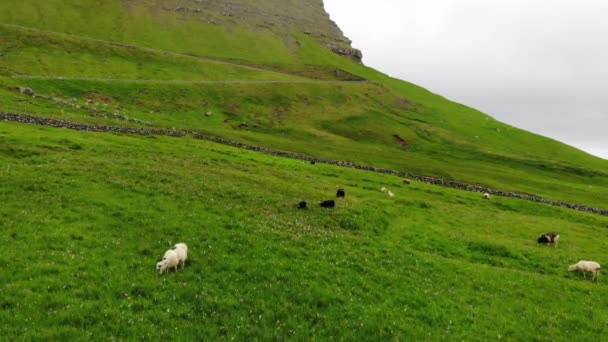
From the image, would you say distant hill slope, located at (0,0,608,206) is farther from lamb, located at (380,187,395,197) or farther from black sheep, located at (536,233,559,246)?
black sheep, located at (536,233,559,246)

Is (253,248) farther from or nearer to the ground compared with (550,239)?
nearer to the ground

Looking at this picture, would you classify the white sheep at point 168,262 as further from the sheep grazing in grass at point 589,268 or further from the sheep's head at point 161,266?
the sheep grazing in grass at point 589,268

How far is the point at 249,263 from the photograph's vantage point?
63.9 feet

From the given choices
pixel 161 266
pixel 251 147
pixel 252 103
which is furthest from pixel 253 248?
pixel 252 103

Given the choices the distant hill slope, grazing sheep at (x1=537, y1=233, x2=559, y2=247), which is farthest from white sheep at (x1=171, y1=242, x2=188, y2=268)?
the distant hill slope

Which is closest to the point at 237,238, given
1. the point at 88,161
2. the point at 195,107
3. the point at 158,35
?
the point at 88,161

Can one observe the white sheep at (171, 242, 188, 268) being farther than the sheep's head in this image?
Yes

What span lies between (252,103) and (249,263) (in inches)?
3686

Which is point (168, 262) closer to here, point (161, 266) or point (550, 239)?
point (161, 266)

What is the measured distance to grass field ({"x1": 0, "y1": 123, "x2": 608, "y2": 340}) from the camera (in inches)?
594

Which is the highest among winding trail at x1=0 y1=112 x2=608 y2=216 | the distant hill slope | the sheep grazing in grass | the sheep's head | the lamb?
the distant hill slope

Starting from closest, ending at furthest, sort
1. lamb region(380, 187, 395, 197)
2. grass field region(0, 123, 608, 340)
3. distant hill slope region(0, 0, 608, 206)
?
grass field region(0, 123, 608, 340)
lamb region(380, 187, 395, 197)
distant hill slope region(0, 0, 608, 206)

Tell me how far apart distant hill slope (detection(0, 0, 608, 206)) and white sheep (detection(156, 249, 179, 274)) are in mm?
51442

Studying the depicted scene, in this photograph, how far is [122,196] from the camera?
1094 inches
